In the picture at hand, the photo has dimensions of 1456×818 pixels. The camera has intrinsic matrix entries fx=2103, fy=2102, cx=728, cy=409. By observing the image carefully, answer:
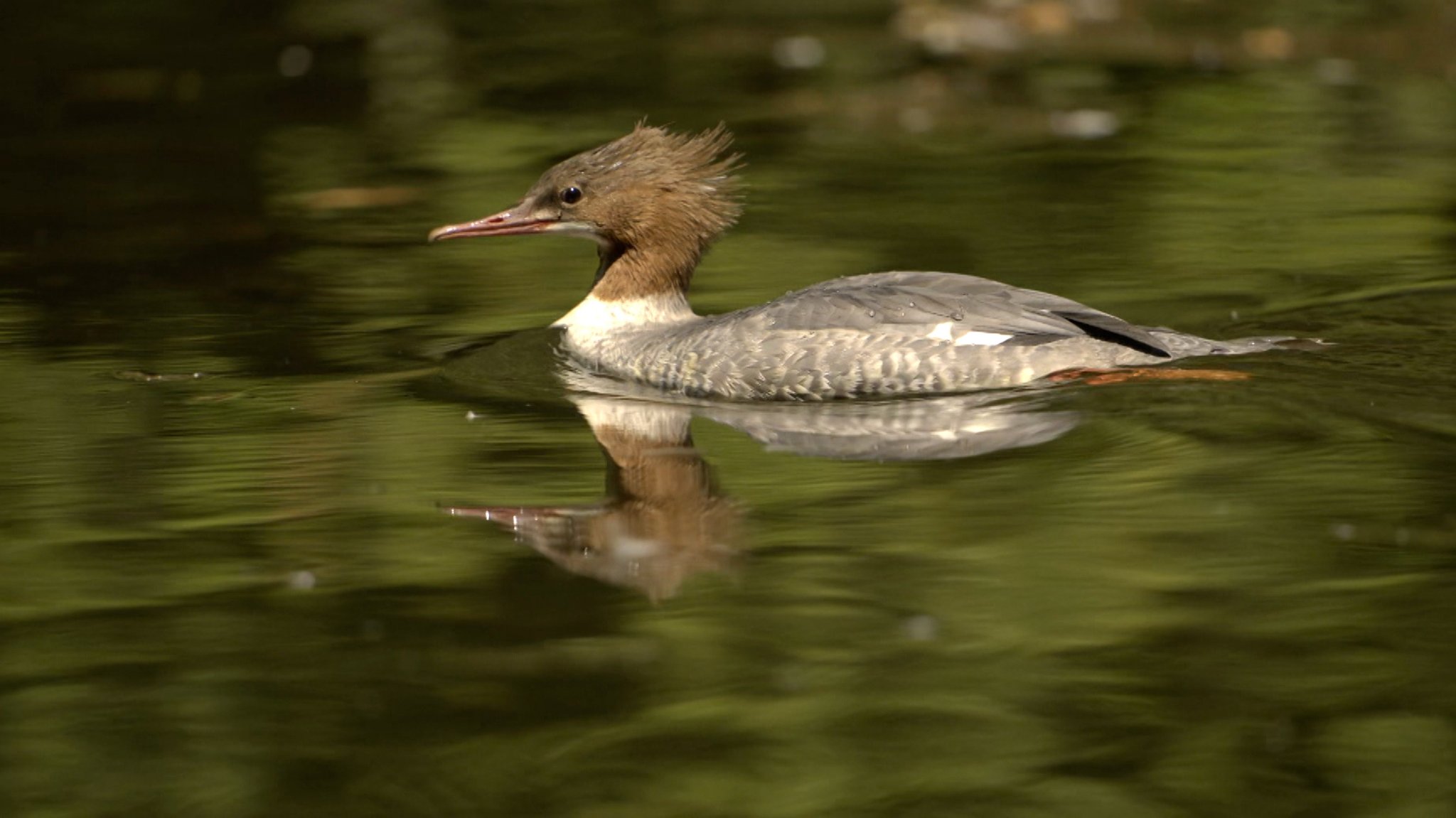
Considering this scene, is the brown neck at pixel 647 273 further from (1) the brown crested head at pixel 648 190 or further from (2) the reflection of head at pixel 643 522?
(2) the reflection of head at pixel 643 522

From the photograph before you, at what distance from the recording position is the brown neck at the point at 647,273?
8.17 m

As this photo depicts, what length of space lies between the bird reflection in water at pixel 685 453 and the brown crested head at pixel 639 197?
A: 0.64 meters

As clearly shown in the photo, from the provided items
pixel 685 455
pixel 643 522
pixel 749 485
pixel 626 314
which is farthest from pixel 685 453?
pixel 626 314

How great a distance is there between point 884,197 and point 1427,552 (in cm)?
521

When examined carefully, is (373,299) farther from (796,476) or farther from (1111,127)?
(1111,127)

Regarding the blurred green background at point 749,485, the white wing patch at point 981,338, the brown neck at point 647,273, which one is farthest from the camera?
the brown neck at point 647,273

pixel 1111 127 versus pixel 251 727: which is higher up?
pixel 1111 127

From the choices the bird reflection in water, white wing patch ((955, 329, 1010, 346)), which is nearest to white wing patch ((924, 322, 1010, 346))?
white wing patch ((955, 329, 1010, 346))

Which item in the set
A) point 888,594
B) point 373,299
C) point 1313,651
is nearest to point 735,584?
point 888,594

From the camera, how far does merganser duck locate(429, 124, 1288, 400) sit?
7176 mm

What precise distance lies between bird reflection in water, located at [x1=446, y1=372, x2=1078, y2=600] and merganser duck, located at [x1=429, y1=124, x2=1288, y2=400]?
0.11 metres

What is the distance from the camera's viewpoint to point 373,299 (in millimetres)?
8852

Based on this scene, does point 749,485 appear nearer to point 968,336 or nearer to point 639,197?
point 968,336

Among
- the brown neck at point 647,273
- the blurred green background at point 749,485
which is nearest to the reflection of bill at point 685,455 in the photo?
the blurred green background at point 749,485
